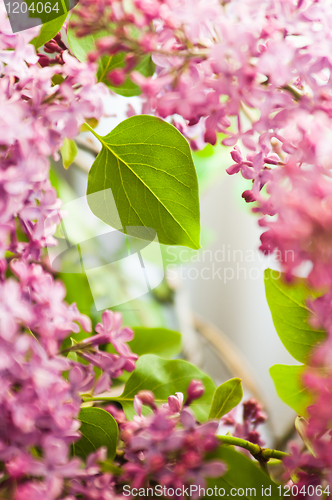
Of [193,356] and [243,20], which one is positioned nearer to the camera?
[243,20]

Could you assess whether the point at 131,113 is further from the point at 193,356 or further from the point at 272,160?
the point at 193,356

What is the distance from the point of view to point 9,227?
249 mm

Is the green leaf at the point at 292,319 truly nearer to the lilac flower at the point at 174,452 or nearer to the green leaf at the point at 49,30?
the lilac flower at the point at 174,452

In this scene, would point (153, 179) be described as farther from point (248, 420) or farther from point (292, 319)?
point (248, 420)

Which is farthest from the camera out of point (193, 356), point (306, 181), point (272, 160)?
point (193, 356)

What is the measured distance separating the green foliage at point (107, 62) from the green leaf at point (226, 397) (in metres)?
0.27

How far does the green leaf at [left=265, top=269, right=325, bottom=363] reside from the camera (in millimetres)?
376

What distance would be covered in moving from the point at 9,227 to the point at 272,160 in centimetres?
19

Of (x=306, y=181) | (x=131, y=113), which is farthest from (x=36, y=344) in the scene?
(x=131, y=113)

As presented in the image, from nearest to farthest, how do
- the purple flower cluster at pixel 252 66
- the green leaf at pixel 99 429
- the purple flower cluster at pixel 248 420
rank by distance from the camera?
the purple flower cluster at pixel 252 66 → the green leaf at pixel 99 429 → the purple flower cluster at pixel 248 420

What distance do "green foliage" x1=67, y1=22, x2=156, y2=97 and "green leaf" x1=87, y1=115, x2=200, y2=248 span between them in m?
0.05

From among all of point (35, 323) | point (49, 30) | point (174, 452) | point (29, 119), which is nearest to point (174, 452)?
point (174, 452)

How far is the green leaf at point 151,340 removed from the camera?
519 millimetres

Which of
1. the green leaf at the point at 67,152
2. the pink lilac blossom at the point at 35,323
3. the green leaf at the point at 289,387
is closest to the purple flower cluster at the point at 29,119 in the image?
the pink lilac blossom at the point at 35,323
